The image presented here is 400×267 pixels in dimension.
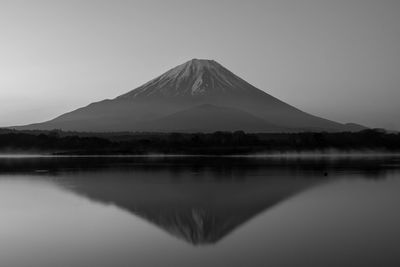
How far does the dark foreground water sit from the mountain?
4394 inches

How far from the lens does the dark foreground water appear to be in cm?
1017

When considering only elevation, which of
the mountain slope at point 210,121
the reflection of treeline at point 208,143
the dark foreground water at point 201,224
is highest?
the mountain slope at point 210,121

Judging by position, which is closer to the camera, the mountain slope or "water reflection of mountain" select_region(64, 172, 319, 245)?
"water reflection of mountain" select_region(64, 172, 319, 245)

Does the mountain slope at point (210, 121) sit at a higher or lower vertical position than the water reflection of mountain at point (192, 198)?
higher

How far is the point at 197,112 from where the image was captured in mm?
146375

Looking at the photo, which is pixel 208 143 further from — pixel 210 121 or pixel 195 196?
pixel 195 196

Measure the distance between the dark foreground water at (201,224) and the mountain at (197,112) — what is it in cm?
11160

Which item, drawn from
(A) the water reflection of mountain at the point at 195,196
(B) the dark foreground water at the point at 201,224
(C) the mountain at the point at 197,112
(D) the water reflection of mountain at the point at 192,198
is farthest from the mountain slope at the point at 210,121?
(B) the dark foreground water at the point at 201,224

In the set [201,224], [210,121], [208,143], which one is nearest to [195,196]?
[201,224]

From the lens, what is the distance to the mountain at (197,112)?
5536 inches

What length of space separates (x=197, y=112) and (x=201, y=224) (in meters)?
133

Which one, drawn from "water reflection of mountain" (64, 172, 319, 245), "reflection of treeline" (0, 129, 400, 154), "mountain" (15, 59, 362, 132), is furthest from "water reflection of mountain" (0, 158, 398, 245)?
"mountain" (15, 59, 362, 132)

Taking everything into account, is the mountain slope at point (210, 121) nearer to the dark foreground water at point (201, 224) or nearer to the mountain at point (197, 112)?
the mountain at point (197, 112)

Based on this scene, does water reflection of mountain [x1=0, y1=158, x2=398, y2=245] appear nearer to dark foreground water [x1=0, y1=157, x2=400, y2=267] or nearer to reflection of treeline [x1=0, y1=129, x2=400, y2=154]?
dark foreground water [x1=0, y1=157, x2=400, y2=267]
